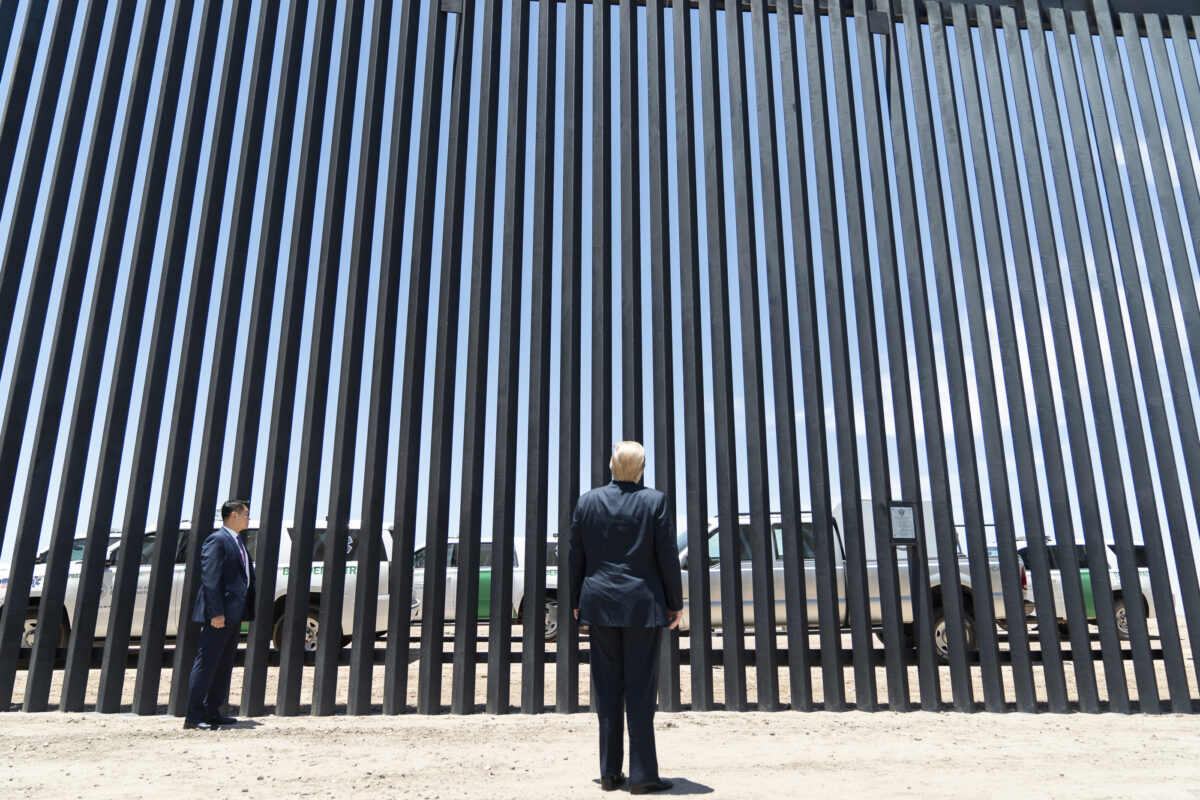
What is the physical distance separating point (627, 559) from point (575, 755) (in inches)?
52.7

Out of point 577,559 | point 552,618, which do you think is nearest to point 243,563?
point 577,559

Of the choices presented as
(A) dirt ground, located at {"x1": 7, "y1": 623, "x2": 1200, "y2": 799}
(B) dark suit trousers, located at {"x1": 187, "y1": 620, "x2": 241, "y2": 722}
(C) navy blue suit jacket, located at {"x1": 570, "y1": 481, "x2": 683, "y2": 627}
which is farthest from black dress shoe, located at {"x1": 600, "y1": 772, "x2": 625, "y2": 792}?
(B) dark suit trousers, located at {"x1": 187, "y1": 620, "x2": 241, "y2": 722}

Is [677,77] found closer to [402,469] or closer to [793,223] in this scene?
[793,223]

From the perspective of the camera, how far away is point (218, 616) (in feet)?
16.4

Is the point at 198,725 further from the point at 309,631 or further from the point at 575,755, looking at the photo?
the point at 309,631

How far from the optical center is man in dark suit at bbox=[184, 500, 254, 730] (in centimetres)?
500

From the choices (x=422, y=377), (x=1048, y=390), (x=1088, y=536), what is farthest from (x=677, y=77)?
(x=1088, y=536)

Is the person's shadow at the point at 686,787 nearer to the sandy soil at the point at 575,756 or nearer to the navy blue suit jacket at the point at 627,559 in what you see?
the sandy soil at the point at 575,756

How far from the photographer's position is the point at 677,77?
267 inches

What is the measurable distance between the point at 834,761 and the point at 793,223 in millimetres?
3845

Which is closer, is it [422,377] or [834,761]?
[834,761]

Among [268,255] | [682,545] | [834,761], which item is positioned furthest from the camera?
[682,545]

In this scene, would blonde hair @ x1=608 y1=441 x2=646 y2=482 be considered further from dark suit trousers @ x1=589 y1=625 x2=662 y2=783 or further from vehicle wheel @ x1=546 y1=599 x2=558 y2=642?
vehicle wheel @ x1=546 y1=599 x2=558 y2=642

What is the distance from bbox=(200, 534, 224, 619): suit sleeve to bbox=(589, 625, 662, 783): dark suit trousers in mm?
2567
